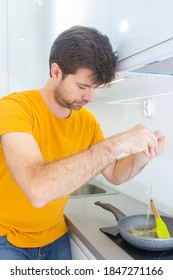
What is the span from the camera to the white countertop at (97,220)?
921 mm

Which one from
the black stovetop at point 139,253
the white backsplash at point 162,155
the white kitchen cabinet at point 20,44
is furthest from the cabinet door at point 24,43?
the black stovetop at point 139,253

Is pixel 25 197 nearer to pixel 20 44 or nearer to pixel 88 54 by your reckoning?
pixel 88 54

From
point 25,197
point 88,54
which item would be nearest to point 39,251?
point 25,197

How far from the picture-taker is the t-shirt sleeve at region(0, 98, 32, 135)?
845mm

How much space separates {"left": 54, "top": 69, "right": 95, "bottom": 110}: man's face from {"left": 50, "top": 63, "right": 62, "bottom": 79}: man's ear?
22 mm

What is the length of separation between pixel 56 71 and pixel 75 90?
10cm

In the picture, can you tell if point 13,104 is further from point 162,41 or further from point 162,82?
point 162,82

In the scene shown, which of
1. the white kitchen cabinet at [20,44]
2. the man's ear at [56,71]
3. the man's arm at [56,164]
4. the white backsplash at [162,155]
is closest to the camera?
the man's arm at [56,164]

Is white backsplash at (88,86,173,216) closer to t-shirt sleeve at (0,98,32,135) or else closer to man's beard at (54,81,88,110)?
man's beard at (54,81,88,110)

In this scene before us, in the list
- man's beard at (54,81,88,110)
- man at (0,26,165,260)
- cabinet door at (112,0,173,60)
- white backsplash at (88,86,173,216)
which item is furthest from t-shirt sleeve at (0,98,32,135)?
white backsplash at (88,86,173,216)

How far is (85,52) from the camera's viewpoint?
942 millimetres

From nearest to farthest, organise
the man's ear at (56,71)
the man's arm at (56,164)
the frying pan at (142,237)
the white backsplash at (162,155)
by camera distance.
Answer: the man's arm at (56,164) < the frying pan at (142,237) < the man's ear at (56,71) < the white backsplash at (162,155)

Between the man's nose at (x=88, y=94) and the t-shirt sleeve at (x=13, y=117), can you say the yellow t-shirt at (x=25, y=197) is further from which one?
the man's nose at (x=88, y=94)

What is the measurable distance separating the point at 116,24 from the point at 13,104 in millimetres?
440
